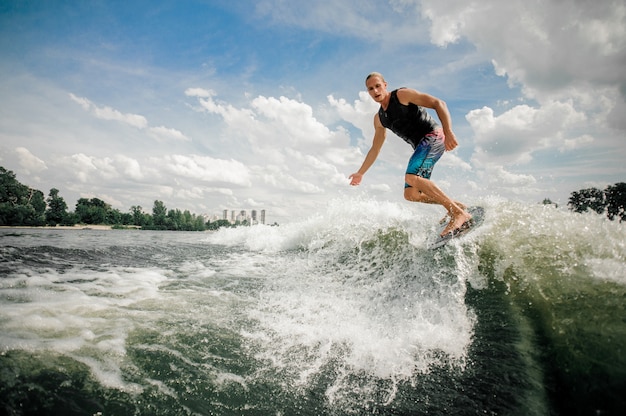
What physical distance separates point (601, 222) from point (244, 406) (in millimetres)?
3494

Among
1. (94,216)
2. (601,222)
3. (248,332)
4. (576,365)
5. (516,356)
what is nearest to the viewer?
(576,365)

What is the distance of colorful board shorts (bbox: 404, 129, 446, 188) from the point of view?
430 cm

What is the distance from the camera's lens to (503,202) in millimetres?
4426

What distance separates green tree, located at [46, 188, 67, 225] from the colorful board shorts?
106m

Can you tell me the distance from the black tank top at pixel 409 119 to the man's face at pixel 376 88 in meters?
0.15

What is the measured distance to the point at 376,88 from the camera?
4305mm

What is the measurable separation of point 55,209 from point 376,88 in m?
123

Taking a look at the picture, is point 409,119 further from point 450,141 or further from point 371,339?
point 371,339

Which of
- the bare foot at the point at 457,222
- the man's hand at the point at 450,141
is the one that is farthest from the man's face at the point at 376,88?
the bare foot at the point at 457,222

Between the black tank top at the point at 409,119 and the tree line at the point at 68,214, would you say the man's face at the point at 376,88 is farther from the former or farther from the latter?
the tree line at the point at 68,214

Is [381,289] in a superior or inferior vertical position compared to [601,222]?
inferior

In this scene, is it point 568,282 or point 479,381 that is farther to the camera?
point 568,282

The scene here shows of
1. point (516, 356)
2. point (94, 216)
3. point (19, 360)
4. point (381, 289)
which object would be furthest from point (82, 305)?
point (94, 216)

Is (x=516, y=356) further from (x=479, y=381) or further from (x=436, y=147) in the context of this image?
(x=436, y=147)
